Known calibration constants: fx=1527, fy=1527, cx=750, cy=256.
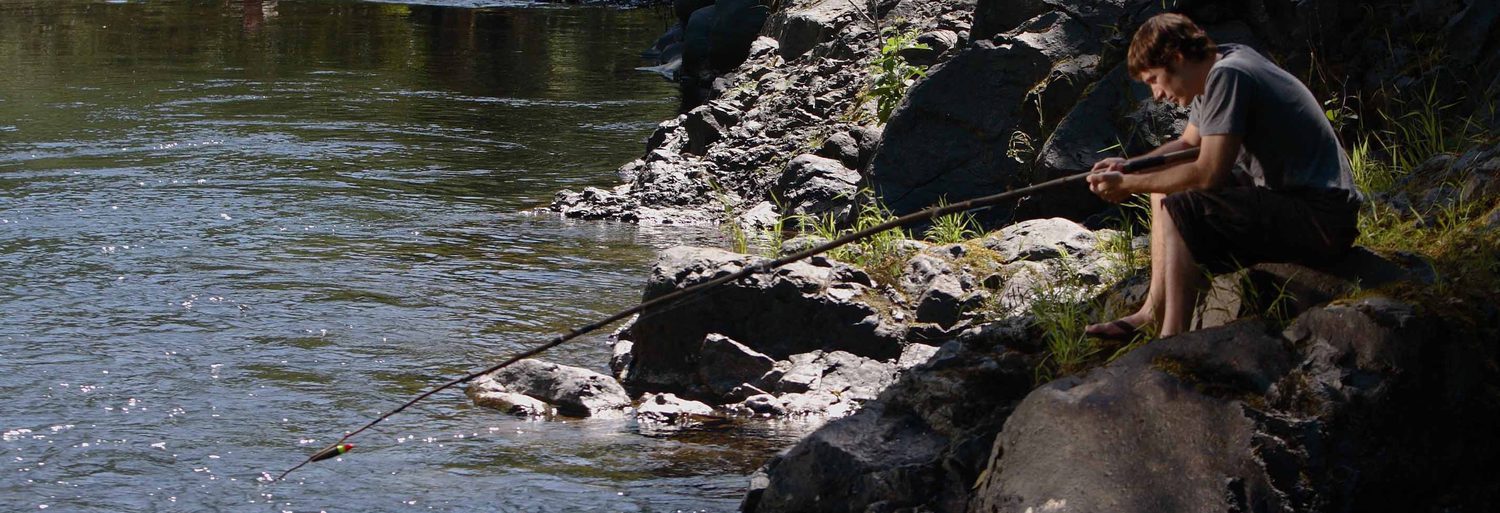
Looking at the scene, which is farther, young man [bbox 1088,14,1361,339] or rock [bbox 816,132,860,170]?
rock [bbox 816,132,860,170]

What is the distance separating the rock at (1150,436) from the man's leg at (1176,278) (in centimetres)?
8

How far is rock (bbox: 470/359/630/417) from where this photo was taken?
7289 mm

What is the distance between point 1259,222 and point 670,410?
3.25 meters

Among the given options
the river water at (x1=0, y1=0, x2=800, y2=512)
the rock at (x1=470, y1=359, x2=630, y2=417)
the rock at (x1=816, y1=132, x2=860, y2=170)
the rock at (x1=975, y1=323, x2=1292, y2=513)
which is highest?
the rock at (x1=975, y1=323, x2=1292, y2=513)

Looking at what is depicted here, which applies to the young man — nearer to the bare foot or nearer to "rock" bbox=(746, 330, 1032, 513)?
the bare foot

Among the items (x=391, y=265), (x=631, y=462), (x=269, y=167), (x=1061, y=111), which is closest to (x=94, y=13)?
(x=269, y=167)

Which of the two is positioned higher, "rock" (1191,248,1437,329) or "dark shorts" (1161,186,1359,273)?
"dark shorts" (1161,186,1359,273)

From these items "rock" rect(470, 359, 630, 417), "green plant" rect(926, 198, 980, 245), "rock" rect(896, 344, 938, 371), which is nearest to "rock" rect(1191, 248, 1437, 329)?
"rock" rect(896, 344, 938, 371)

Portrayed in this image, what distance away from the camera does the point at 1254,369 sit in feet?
15.3

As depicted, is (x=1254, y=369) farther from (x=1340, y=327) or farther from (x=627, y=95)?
(x=627, y=95)

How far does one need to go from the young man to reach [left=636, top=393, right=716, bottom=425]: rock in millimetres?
2786

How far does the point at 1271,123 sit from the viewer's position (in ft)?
15.5

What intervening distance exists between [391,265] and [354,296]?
0.96 meters

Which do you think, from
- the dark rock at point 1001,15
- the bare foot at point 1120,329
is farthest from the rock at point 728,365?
the dark rock at point 1001,15
